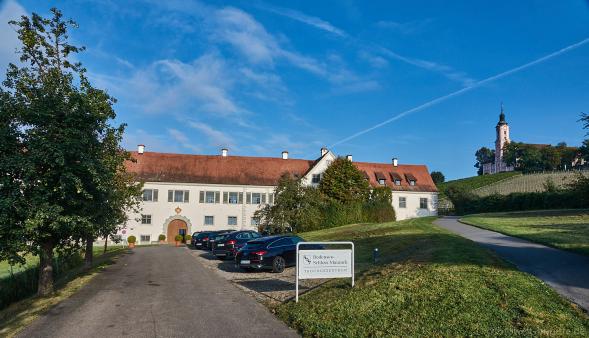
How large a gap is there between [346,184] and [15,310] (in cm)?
3793

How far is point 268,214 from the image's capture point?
142 feet

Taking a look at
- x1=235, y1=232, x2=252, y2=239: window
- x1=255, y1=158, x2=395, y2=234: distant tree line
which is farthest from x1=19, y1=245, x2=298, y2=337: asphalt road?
x1=255, y1=158, x2=395, y2=234: distant tree line

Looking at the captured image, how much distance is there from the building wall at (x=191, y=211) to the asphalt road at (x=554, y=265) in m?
37.0

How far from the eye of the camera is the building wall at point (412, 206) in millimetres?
55250

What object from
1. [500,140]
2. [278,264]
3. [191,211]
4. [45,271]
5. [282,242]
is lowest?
[278,264]

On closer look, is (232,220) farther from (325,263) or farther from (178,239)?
(325,263)

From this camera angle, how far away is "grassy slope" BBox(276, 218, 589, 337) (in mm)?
8078

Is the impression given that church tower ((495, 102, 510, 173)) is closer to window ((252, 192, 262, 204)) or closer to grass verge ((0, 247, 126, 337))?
window ((252, 192, 262, 204))


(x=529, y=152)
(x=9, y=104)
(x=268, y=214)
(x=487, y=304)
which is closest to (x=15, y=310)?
(x=9, y=104)

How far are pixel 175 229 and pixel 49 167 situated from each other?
38478 millimetres

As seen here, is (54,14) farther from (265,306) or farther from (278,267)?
(265,306)

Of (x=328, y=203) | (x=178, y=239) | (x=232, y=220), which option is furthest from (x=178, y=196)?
(x=328, y=203)

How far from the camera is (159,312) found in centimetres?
1071

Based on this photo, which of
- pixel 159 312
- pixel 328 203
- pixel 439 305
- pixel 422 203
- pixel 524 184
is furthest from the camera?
pixel 524 184
